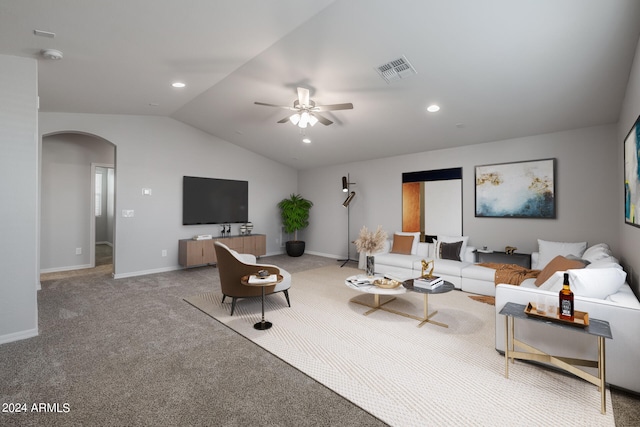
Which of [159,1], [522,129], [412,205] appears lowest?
[412,205]

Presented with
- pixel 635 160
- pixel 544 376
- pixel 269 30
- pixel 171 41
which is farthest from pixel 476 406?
pixel 171 41

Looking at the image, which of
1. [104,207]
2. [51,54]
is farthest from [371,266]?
[104,207]

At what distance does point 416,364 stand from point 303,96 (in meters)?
3.13

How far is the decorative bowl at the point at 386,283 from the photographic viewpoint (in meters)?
3.50

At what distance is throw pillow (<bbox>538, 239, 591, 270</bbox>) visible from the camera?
4.12 meters

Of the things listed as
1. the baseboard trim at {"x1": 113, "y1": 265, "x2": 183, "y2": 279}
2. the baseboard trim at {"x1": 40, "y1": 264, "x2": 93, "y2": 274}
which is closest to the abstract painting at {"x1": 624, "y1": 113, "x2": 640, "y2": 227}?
the baseboard trim at {"x1": 113, "y1": 265, "x2": 183, "y2": 279}

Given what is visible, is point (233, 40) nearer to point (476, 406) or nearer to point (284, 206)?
point (476, 406)

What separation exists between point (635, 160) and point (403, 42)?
228cm

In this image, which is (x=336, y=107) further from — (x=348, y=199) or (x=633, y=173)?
(x=348, y=199)

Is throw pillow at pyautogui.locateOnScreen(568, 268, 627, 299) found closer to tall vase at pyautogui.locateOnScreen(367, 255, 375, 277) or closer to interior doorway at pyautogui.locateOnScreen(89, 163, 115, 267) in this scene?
tall vase at pyautogui.locateOnScreen(367, 255, 375, 277)

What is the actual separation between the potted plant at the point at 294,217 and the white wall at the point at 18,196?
206 inches

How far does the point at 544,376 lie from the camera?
2293mm

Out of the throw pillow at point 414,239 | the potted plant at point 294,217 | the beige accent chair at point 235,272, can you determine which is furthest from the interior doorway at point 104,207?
the throw pillow at point 414,239

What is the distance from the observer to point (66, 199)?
19.8 feet
